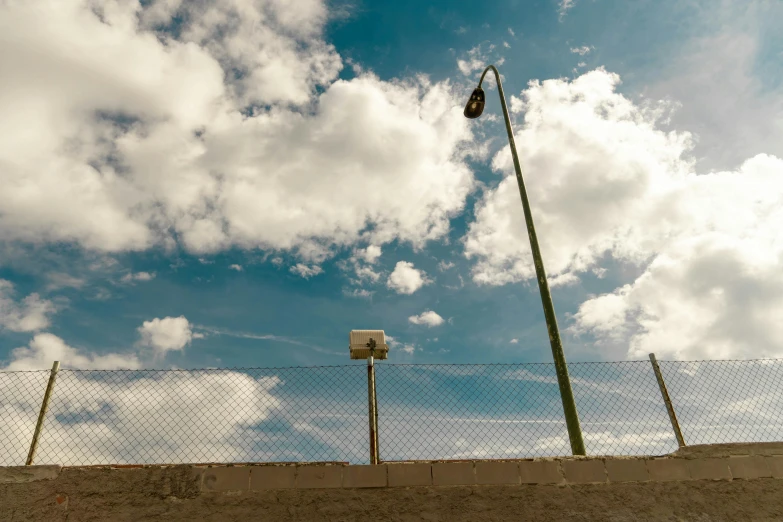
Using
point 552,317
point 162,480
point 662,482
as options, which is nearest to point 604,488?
point 662,482

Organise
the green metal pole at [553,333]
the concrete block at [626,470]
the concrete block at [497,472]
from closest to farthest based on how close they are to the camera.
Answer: the concrete block at [497,472] < the concrete block at [626,470] < the green metal pole at [553,333]

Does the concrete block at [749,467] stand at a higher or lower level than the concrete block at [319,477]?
lower

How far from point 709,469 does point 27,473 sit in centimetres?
757

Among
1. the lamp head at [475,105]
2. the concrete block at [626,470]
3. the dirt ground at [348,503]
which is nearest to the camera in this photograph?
the dirt ground at [348,503]

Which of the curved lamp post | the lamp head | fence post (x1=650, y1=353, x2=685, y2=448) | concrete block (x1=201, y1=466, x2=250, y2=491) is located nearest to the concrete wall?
concrete block (x1=201, y1=466, x2=250, y2=491)

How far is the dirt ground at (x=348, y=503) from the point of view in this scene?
4773mm

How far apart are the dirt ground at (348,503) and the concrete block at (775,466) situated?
36 cm

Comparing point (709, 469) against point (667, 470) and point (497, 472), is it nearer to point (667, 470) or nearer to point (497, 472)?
point (667, 470)

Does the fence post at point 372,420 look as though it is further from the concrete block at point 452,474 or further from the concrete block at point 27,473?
the concrete block at point 27,473

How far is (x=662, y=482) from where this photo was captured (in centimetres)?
514

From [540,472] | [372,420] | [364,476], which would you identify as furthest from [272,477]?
[540,472]

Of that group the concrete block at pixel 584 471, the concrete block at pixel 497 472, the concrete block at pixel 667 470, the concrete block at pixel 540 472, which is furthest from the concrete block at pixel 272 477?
the concrete block at pixel 667 470

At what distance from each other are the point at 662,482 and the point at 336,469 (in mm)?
3681

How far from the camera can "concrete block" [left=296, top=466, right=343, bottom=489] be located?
16.3 ft
